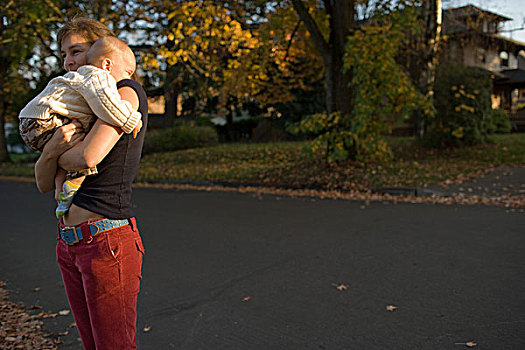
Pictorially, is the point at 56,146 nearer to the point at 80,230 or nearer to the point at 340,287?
the point at 80,230

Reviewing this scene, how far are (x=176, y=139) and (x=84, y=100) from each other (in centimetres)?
2479

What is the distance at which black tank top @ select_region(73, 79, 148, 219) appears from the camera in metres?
2.27

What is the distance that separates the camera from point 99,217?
7.47 ft

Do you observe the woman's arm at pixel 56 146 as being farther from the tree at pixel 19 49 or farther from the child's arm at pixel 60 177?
the tree at pixel 19 49

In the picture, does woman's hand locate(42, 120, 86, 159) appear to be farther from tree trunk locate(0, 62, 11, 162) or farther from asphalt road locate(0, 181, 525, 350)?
tree trunk locate(0, 62, 11, 162)

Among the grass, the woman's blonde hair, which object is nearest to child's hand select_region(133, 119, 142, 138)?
the woman's blonde hair

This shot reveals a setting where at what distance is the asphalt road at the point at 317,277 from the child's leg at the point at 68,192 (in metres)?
1.88

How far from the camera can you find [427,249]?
6359 millimetres

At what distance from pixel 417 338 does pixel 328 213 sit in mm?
5560

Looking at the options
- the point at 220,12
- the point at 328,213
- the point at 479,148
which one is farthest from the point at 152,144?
the point at 328,213

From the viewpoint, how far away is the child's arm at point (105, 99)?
2113 millimetres

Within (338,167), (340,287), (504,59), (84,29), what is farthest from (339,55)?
(504,59)

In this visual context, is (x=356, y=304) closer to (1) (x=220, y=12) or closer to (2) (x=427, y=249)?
(2) (x=427, y=249)

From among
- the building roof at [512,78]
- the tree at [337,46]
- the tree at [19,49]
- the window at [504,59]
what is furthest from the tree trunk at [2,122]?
the window at [504,59]
